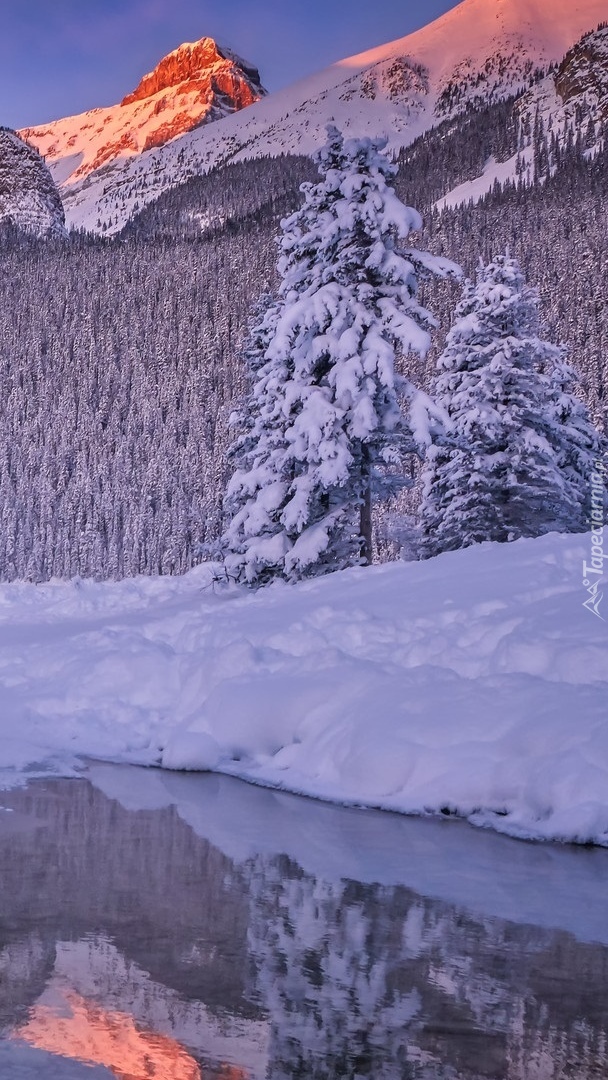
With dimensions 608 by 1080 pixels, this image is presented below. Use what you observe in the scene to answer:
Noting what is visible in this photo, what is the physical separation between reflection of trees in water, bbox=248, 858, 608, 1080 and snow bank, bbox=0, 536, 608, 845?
257cm

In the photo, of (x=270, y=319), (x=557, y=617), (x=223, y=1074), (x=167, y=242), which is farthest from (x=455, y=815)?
(x=167, y=242)

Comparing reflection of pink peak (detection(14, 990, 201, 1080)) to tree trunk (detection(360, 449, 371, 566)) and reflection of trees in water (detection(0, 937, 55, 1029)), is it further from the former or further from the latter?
tree trunk (detection(360, 449, 371, 566))

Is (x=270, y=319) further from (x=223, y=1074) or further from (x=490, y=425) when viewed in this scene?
(x=223, y=1074)

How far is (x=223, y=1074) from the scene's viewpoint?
402 cm

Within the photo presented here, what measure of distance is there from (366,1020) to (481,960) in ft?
3.21

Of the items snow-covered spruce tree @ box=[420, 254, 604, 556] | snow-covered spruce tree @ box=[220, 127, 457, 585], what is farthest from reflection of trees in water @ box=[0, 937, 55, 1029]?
snow-covered spruce tree @ box=[420, 254, 604, 556]

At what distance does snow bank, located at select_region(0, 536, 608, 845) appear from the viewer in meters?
8.99

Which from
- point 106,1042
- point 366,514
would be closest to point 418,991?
point 106,1042

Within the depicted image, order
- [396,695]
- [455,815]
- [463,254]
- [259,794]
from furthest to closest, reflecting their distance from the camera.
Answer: [463,254] → [396,695] → [259,794] → [455,815]

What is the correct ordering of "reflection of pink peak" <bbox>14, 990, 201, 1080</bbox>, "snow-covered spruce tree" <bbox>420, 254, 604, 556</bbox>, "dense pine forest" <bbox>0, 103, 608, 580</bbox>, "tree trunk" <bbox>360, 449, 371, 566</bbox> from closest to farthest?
"reflection of pink peak" <bbox>14, 990, 201, 1080</bbox>
"tree trunk" <bbox>360, 449, 371, 566</bbox>
"snow-covered spruce tree" <bbox>420, 254, 604, 556</bbox>
"dense pine forest" <bbox>0, 103, 608, 580</bbox>

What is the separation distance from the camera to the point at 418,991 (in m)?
4.86

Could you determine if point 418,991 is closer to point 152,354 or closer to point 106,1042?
point 106,1042

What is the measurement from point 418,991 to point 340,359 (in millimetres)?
18044

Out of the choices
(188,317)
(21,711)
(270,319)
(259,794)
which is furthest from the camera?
(188,317)
